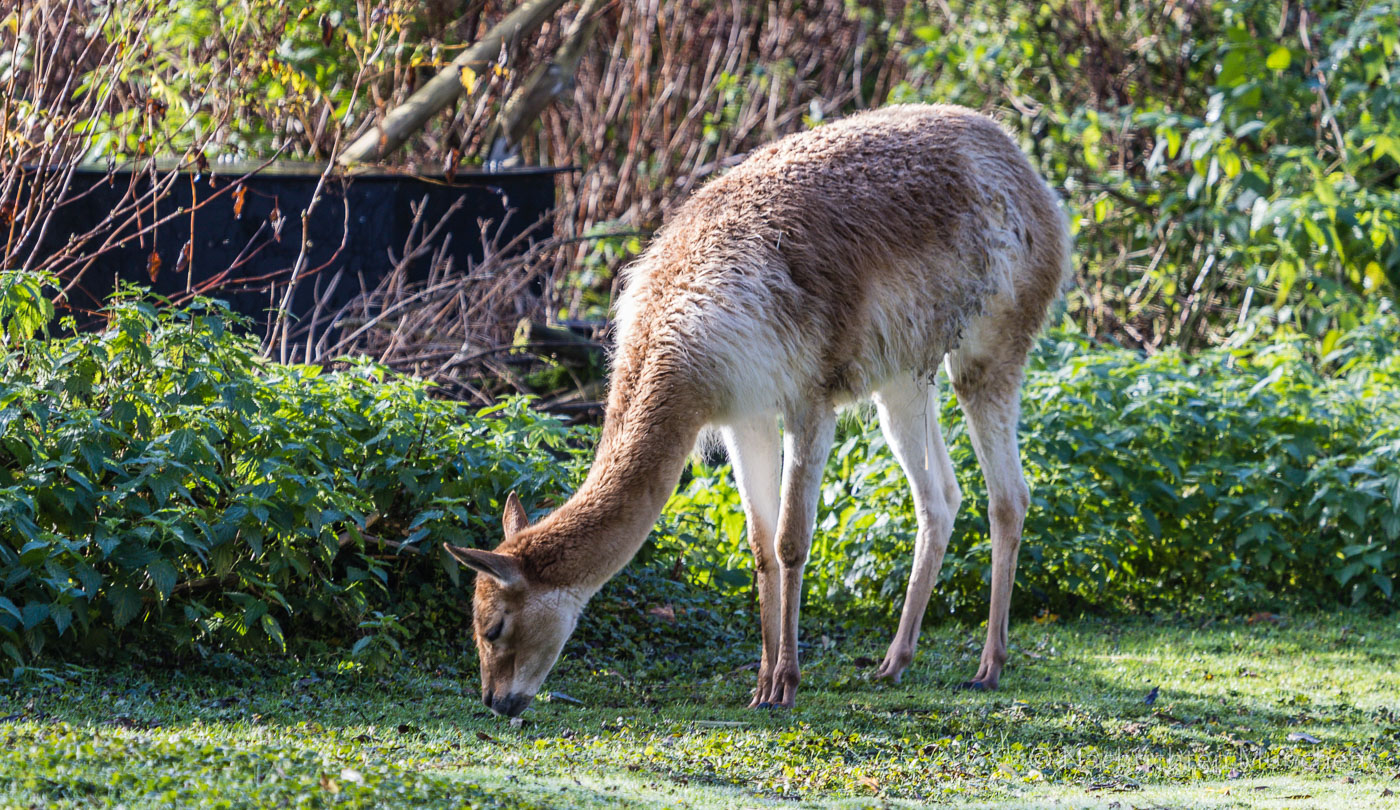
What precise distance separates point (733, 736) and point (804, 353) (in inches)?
53.2

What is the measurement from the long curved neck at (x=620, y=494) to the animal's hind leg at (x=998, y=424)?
1401 millimetres

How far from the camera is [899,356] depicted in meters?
5.28

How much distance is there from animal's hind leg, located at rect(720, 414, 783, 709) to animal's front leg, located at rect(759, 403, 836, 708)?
0.08m

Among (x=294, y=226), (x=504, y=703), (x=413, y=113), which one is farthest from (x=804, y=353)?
(x=413, y=113)

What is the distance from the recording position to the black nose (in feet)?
14.6

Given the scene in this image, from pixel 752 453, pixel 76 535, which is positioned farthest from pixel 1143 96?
pixel 76 535

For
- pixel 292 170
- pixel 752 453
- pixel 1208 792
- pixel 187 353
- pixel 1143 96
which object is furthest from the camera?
pixel 1143 96

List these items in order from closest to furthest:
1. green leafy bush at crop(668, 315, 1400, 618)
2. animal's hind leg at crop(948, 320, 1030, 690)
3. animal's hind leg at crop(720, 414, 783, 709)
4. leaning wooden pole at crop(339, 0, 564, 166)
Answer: animal's hind leg at crop(720, 414, 783, 709), animal's hind leg at crop(948, 320, 1030, 690), green leafy bush at crop(668, 315, 1400, 618), leaning wooden pole at crop(339, 0, 564, 166)

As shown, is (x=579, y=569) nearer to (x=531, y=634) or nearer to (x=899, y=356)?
(x=531, y=634)

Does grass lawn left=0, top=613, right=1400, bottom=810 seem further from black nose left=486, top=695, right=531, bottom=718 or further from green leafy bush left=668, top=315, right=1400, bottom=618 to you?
green leafy bush left=668, top=315, right=1400, bottom=618

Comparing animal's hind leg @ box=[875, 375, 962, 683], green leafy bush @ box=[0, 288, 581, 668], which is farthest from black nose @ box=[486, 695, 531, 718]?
animal's hind leg @ box=[875, 375, 962, 683]

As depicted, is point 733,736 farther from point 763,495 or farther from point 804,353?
point 804,353

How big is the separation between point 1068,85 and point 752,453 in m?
7.47

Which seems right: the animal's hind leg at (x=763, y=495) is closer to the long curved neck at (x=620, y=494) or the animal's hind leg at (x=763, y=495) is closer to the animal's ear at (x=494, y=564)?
the long curved neck at (x=620, y=494)
